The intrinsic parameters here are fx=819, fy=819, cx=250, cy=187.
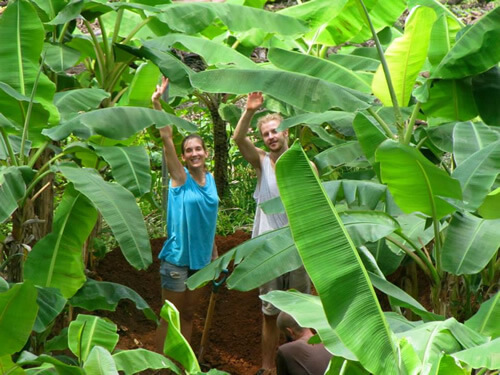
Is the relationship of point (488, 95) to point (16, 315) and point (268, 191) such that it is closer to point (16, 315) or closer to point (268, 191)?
point (268, 191)

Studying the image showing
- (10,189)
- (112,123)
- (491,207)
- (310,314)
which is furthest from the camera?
(112,123)

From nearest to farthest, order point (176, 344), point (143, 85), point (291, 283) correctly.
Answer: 1. point (176, 344)
2. point (143, 85)
3. point (291, 283)

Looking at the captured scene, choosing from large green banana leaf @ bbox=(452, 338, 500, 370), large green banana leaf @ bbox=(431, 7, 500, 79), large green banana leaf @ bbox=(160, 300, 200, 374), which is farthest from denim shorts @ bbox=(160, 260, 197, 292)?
large green banana leaf @ bbox=(452, 338, 500, 370)

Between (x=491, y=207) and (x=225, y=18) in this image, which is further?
(x=225, y=18)

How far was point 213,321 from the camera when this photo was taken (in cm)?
758

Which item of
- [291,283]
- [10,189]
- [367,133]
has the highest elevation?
[367,133]

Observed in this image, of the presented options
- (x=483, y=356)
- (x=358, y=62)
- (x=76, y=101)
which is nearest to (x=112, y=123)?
(x=76, y=101)

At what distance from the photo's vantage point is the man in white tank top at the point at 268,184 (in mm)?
5871

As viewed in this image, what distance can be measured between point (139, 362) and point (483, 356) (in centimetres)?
170

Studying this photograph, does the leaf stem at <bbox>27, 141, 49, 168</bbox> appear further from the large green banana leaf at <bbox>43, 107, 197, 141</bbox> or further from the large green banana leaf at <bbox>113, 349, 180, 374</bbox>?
the large green banana leaf at <bbox>113, 349, 180, 374</bbox>

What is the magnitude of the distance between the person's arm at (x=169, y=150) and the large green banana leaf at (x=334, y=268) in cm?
281

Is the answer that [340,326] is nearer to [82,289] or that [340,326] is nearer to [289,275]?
[82,289]

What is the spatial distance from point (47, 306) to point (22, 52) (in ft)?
4.79

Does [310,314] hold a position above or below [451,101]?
below
